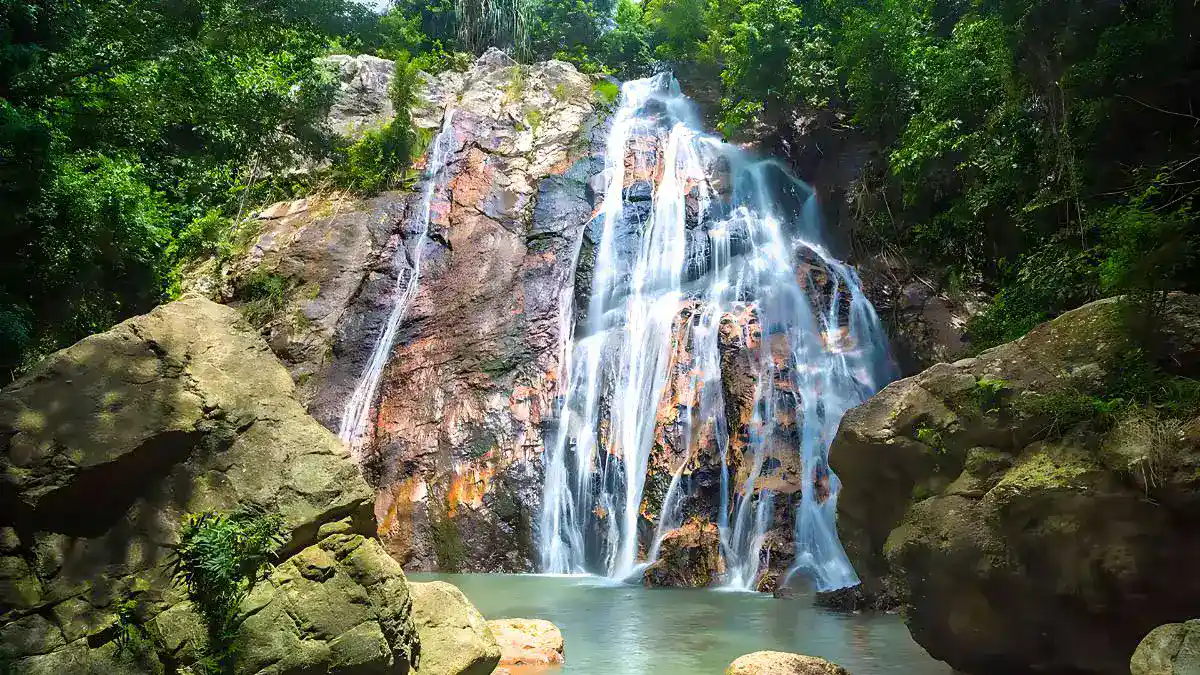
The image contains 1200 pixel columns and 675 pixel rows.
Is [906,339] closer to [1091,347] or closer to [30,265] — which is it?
[1091,347]

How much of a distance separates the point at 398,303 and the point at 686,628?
1124 cm

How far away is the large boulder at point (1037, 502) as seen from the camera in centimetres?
488

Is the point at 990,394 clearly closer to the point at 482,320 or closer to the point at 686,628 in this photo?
the point at 686,628

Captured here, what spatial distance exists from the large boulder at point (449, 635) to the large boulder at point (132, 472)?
844mm

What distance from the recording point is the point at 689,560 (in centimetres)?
1191

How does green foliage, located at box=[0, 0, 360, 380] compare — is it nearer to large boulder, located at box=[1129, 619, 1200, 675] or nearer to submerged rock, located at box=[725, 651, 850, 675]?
submerged rock, located at box=[725, 651, 850, 675]

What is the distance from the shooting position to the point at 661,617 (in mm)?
9328

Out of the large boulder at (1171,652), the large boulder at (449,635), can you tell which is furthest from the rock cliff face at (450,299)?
the large boulder at (1171,652)

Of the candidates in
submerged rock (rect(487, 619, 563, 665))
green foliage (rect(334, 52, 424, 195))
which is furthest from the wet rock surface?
submerged rock (rect(487, 619, 563, 665))

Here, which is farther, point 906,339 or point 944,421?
point 906,339

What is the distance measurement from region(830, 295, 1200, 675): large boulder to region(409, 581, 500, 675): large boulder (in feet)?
10.4

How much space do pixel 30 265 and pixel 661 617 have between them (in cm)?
1037

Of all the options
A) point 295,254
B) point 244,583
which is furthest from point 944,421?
point 295,254

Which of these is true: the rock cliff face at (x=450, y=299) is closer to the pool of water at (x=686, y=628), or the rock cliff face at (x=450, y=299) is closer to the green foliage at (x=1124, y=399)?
the pool of water at (x=686, y=628)
